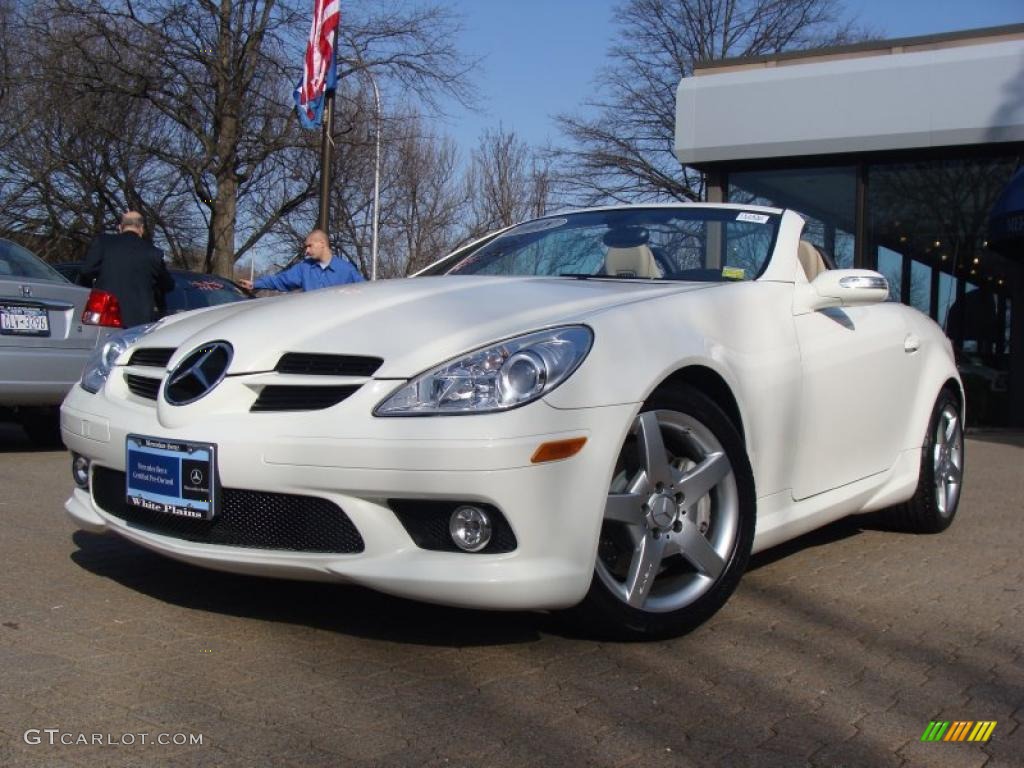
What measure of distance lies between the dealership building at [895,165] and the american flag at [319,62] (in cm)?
482

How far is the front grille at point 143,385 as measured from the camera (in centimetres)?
358

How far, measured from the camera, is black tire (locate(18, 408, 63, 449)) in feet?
26.7

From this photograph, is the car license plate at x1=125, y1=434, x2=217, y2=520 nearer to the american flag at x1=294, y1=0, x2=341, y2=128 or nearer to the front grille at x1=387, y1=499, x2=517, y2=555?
the front grille at x1=387, y1=499, x2=517, y2=555

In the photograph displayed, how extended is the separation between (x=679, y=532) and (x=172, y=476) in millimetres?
1528

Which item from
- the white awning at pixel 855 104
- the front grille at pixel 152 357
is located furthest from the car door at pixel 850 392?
the white awning at pixel 855 104

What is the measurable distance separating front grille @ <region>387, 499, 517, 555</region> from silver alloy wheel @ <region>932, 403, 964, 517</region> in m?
3.00

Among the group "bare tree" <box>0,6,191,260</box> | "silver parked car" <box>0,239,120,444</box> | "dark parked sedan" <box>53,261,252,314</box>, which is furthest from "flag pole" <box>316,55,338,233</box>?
"bare tree" <box>0,6,191,260</box>

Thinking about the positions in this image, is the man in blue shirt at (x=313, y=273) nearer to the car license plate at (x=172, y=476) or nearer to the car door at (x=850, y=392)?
the car door at (x=850, y=392)

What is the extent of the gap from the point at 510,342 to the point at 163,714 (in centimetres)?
131

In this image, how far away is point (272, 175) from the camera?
25.3m

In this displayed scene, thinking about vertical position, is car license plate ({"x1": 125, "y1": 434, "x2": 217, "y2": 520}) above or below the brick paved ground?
above

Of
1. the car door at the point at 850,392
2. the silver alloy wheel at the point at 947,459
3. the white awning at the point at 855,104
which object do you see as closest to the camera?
the car door at the point at 850,392

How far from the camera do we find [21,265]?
7516mm

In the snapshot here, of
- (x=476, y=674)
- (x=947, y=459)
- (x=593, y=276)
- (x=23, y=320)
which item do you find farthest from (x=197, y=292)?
(x=476, y=674)
